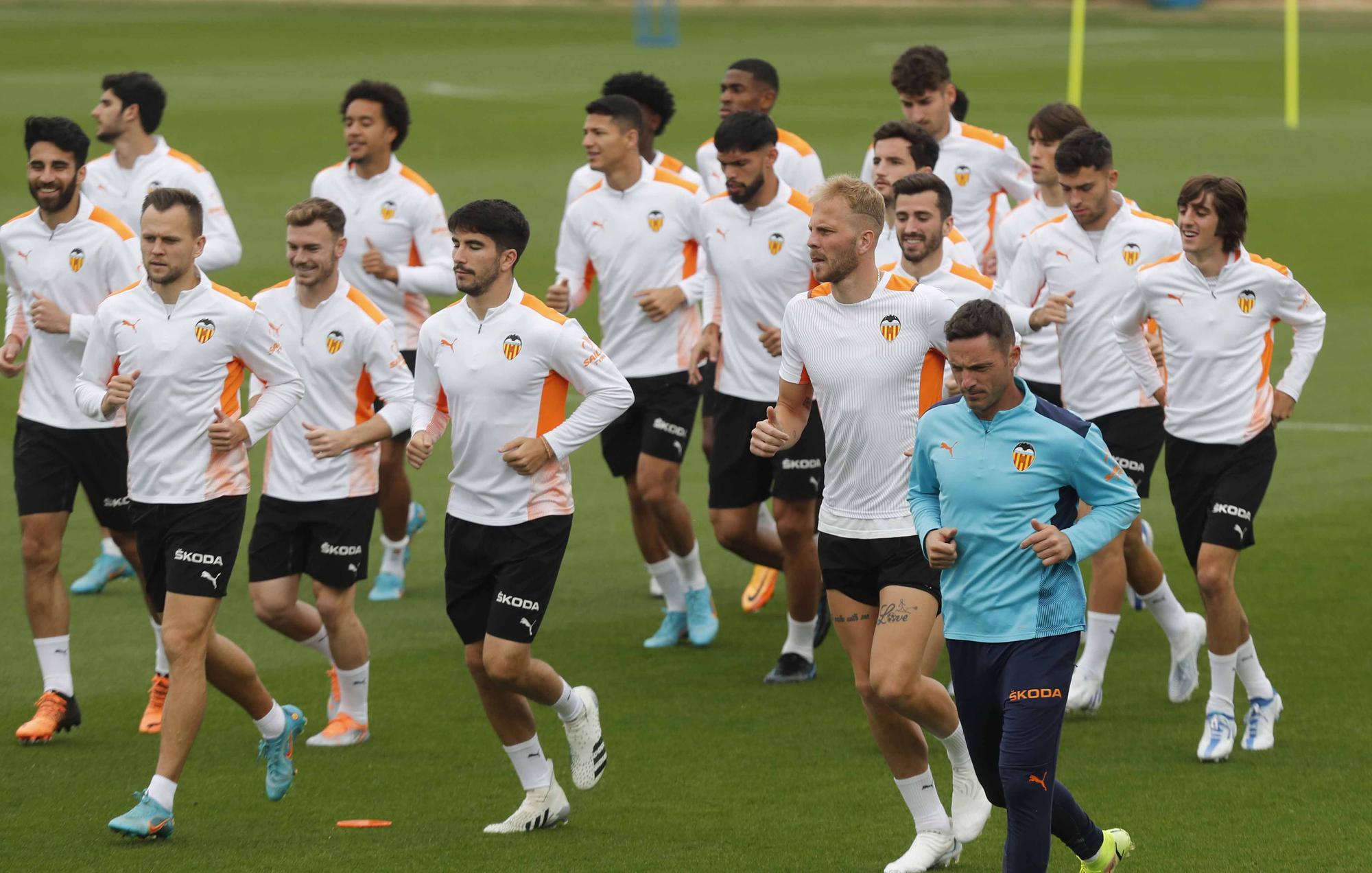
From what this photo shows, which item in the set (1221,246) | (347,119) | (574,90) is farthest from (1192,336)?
(574,90)

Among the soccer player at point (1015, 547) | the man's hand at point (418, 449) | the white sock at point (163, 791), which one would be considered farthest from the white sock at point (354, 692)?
the soccer player at point (1015, 547)

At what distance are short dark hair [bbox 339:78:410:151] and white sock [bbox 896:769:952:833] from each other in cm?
525

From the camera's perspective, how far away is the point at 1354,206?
25.7m

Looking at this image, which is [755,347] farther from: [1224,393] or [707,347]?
[1224,393]

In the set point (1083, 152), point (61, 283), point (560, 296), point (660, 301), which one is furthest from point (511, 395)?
Result: point (1083, 152)

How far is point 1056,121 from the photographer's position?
34.3 ft

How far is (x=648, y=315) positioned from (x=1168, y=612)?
2.95m

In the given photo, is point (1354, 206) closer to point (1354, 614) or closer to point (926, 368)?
point (1354, 614)

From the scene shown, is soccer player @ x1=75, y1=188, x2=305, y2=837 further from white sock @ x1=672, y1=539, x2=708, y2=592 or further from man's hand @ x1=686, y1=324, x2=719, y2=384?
white sock @ x1=672, y1=539, x2=708, y2=592

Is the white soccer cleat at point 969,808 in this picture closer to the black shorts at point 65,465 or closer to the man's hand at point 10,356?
the black shorts at point 65,465

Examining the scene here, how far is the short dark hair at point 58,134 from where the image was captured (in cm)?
895

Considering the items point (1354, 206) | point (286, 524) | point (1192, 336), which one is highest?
point (1192, 336)

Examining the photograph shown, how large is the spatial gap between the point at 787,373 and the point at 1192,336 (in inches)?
81.1

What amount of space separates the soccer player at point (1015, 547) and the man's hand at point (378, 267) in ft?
15.7
